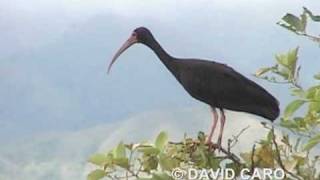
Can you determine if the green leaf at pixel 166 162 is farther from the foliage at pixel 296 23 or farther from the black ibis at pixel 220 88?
the black ibis at pixel 220 88

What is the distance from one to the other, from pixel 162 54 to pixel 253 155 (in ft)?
1.23

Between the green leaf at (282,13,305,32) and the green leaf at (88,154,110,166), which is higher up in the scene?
the green leaf at (282,13,305,32)

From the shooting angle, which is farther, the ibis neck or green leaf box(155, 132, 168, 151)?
the ibis neck

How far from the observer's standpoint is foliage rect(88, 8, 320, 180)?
58cm

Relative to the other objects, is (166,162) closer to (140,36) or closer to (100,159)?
(100,159)

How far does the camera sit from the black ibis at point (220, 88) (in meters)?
0.88

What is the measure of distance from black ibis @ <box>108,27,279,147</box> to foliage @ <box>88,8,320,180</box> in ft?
0.75

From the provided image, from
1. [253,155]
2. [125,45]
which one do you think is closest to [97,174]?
[253,155]

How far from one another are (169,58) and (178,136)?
0.20 m

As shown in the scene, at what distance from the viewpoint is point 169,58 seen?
95cm

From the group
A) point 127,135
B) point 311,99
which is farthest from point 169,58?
point 311,99

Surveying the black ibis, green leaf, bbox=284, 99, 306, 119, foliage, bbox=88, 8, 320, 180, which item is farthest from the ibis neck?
green leaf, bbox=284, 99, 306, 119

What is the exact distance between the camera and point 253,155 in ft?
2.00

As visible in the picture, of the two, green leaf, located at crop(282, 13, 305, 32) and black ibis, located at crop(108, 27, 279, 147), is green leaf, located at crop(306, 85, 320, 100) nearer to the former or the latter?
green leaf, located at crop(282, 13, 305, 32)
